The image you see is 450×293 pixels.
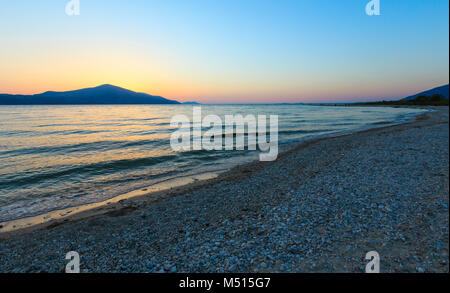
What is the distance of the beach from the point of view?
16.2ft

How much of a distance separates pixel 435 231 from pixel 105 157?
884 inches

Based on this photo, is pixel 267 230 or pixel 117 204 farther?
pixel 117 204

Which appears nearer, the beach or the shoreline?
the beach

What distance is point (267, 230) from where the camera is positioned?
6152mm

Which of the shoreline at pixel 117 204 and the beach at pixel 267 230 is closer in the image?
the beach at pixel 267 230

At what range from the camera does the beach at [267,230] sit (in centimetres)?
493

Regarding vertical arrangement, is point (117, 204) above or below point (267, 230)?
below

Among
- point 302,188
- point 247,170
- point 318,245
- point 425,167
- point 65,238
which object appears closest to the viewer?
point 318,245
